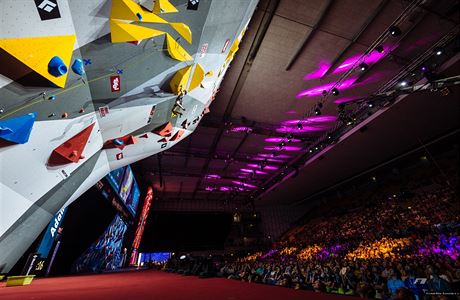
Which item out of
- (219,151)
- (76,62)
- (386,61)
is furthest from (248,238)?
(76,62)

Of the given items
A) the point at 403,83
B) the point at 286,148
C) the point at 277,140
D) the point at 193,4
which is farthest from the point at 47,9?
the point at 286,148

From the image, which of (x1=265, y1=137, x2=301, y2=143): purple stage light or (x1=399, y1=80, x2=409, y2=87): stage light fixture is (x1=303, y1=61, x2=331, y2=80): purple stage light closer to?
(x1=399, y1=80, x2=409, y2=87): stage light fixture

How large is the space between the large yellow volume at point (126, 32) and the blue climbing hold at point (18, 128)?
3.60 ft

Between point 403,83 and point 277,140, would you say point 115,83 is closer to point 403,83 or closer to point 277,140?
point 403,83

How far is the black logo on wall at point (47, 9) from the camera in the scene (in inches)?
67.2

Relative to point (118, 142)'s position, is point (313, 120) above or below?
above

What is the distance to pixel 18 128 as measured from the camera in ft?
5.93

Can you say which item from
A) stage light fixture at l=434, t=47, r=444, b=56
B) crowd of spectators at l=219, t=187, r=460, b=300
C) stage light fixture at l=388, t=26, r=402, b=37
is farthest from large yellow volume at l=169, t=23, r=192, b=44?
stage light fixture at l=434, t=47, r=444, b=56

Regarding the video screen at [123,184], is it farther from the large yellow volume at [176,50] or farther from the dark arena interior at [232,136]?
the large yellow volume at [176,50]

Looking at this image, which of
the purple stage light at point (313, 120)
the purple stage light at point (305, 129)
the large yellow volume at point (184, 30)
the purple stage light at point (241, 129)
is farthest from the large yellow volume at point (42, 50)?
the purple stage light at point (305, 129)

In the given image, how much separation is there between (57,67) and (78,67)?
0.22 m

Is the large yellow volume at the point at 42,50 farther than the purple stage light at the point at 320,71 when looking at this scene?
No

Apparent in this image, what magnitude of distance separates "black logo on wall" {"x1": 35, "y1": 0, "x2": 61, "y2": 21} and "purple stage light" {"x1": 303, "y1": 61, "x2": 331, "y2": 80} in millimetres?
6722

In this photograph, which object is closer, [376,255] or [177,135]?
[177,135]
